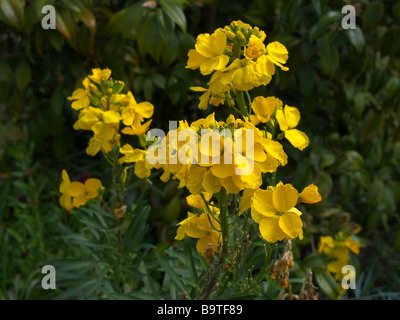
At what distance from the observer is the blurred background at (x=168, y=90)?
1.79 metres

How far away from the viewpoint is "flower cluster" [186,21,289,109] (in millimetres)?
917

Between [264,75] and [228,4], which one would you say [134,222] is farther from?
[228,4]

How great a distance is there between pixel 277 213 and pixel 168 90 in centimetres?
113

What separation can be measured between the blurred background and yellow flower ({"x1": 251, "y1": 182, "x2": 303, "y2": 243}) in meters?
0.96

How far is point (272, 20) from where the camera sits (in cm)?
204

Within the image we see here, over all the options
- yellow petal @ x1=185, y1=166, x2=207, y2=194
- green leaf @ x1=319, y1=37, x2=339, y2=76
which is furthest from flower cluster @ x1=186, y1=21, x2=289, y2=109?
green leaf @ x1=319, y1=37, x2=339, y2=76

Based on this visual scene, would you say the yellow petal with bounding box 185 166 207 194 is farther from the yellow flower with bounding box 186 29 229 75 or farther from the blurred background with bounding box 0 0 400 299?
the blurred background with bounding box 0 0 400 299

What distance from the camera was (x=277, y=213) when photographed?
87cm

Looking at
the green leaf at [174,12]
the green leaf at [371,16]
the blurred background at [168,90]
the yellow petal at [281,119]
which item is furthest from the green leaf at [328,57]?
the yellow petal at [281,119]

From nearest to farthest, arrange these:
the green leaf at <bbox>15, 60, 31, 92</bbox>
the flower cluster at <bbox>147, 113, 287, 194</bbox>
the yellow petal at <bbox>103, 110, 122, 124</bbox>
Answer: the flower cluster at <bbox>147, 113, 287, 194</bbox> < the yellow petal at <bbox>103, 110, 122, 124</bbox> < the green leaf at <bbox>15, 60, 31, 92</bbox>

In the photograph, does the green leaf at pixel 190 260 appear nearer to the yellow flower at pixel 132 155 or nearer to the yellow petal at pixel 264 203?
the yellow flower at pixel 132 155

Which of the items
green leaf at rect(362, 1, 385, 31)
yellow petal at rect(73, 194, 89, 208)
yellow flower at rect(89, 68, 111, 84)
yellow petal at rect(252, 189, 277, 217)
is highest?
green leaf at rect(362, 1, 385, 31)
